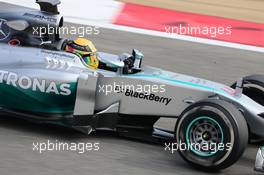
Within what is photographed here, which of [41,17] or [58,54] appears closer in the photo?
[58,54]

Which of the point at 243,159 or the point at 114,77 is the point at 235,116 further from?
the point at 114,77

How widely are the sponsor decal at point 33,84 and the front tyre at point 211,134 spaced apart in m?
1.31

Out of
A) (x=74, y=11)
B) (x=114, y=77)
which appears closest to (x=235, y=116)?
(x=114, y=77)

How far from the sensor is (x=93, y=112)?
Answer: 21.2ft

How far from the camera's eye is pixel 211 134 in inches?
230

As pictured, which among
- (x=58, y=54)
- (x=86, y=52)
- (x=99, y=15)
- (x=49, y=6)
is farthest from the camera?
(x=99, y=15)

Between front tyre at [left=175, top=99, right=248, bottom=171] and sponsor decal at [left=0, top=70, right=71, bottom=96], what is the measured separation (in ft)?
4.30

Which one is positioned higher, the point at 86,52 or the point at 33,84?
the point at 86,52

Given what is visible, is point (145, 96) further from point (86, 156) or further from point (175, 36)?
point (175, 36)

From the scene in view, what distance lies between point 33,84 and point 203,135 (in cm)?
190

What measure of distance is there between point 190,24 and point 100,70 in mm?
6064

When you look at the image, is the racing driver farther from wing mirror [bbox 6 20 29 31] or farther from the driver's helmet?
wing mirror [bbox 6 20 29 31]

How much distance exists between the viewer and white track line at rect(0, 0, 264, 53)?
11648 mm

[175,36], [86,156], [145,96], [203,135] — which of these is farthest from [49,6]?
[175,36]
